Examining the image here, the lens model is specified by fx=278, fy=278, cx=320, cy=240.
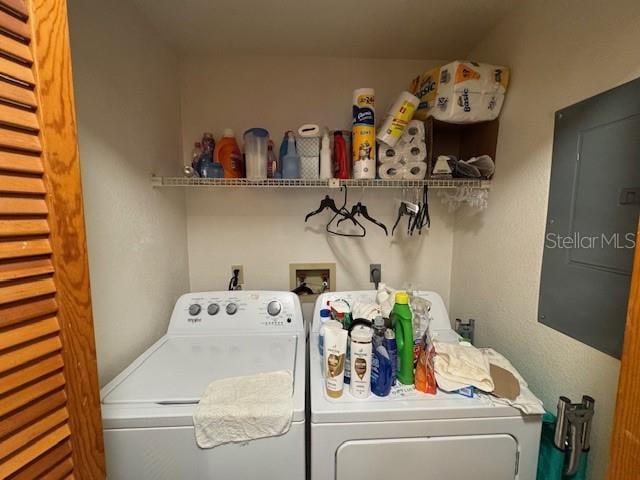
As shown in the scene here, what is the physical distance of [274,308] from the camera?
54.6 inches

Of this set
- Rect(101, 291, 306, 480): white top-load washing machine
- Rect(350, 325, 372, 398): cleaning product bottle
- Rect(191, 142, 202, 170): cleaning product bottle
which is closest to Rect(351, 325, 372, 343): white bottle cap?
Rect(350, 325, 372, 398): cleaning product bottle

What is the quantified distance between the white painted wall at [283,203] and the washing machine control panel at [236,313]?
319 mm

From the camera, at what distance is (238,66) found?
5.20 feet

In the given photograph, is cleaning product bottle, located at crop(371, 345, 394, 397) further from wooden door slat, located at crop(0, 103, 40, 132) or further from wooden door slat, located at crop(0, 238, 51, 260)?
wooden door slat, located at crop(0, 103, 40, 132)

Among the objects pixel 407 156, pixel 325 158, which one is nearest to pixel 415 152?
pixel 407 156

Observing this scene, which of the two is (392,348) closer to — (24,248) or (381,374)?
(381,374)

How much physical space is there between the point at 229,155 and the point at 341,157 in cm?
60

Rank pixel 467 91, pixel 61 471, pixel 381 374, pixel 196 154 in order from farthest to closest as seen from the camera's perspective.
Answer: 1. pixel 196 154
2. pixel 467 91
3. pixel 381 374
4. pixel 61 471

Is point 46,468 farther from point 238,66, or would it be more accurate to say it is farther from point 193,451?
point 238,66

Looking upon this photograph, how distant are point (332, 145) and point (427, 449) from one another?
4.24 ft

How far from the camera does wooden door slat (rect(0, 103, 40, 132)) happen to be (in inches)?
18.8

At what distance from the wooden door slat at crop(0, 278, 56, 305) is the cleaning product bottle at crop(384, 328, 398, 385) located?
90 cm

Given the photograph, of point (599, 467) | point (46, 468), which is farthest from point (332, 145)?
point (599, 467)

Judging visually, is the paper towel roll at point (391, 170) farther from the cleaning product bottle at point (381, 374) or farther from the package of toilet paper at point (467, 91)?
the cleaning product bottle at point (381, 374)
